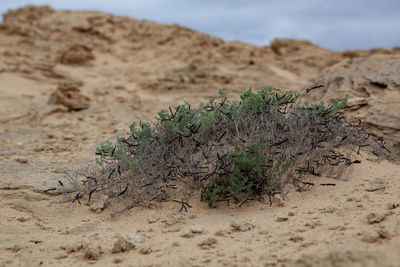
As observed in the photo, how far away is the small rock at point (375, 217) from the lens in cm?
221

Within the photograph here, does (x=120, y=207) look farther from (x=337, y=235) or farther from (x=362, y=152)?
(x=362, y=152)

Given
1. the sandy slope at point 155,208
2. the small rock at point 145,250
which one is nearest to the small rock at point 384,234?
the sandy slope at point 155,208

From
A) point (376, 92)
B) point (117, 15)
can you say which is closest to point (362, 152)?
point (376, 92)

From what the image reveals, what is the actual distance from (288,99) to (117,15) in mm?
9582

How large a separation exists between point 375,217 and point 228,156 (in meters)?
1.17

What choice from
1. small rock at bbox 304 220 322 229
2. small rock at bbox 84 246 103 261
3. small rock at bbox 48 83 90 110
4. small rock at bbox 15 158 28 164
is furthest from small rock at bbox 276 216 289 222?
small rock at bbox 48 83 90 110

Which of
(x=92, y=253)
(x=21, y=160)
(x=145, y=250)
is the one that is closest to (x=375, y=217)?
(x=145, y=250)

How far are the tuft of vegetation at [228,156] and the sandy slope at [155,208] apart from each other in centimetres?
16

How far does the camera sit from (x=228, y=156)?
2.97m

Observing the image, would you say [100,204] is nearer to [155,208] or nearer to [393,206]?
[155,208]

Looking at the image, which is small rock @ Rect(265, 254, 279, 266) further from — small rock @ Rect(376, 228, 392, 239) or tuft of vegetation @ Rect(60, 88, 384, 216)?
tuft of vegetation @ Rect(60, 88, 384, 216)

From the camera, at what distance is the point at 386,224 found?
83.8 inches

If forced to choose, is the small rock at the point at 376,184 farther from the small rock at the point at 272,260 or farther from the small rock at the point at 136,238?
the small rock at the point at 136,238

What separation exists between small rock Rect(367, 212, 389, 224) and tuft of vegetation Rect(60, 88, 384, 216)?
743mm
